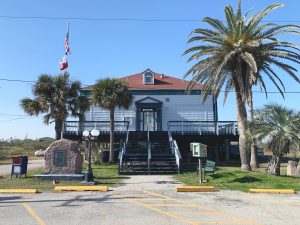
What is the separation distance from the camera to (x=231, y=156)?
36.6 m

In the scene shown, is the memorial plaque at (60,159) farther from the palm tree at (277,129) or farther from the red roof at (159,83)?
the red roof at (159,83)

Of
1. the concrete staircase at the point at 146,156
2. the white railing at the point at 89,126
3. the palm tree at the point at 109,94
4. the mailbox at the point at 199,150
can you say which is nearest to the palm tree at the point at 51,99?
the palm tree at the point at 109,94

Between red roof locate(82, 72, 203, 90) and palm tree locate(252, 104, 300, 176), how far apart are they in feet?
48.2

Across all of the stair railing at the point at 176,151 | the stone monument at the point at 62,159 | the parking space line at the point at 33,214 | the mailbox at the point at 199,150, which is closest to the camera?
the parking space line at the point at 33,214

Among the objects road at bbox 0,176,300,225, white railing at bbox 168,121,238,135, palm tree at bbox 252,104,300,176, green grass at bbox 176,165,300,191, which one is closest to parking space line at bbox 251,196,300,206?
road at bbox 0,176,300,225

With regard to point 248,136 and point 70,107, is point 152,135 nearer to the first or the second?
point 70,107

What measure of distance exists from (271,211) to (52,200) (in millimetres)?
6560

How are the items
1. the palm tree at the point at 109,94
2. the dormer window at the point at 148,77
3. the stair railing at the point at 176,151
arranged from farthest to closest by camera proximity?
1. the dormer window at the point at 148,77
2. the palm tree at the point at 109,94
3. the stair railing at the point at 176,151

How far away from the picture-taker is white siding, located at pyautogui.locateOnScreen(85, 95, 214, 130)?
1351 inches

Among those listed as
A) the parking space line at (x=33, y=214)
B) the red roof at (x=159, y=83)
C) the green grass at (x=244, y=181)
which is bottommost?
the parking space line at (x=33, y=214)

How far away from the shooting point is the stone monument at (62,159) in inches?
780

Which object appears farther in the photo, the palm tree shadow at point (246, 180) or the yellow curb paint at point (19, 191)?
the palm tree shadow at point (246, 180)

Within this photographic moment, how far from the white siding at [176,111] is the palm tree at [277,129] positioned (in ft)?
45.7

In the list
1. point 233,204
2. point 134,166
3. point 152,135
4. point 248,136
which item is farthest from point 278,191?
point 152,135
